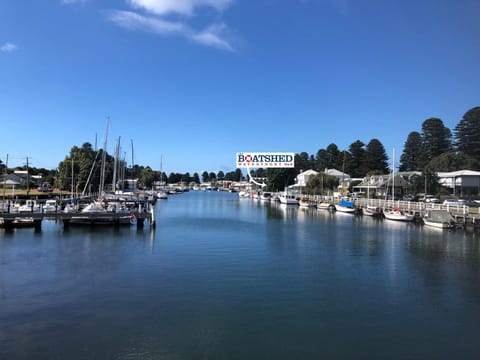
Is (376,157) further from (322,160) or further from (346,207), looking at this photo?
(346,207)

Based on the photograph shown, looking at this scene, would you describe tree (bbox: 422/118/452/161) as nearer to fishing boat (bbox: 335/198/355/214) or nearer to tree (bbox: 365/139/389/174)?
tree (bbox: 365/139/389/174)

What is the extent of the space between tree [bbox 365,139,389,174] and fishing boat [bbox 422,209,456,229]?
74644mm

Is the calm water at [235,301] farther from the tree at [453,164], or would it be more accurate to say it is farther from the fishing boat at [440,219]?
the tree at [453,164]

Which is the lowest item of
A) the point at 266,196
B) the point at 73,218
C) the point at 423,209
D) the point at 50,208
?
the point at 73,218

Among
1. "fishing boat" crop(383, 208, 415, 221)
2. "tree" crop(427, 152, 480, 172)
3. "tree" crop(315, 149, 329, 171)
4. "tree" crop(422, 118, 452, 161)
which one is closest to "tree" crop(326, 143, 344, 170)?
"tree" crop(315, 149, 329, 171)

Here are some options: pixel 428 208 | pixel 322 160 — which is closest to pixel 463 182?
pixel 428 208

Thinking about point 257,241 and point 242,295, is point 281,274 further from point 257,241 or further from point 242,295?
point 257,241

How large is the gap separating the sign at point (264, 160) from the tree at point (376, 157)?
108ft

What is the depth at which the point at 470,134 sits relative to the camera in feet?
312

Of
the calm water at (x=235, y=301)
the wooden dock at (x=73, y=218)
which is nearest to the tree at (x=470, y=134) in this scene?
the calm water at (x=235, y=301)

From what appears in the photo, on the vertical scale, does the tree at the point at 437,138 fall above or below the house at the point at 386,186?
above

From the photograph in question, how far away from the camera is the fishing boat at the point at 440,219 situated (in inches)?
1657

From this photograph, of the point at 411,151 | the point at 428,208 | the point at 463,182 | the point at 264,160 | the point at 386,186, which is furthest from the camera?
the point at 411,151

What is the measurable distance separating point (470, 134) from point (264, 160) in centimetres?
5565
